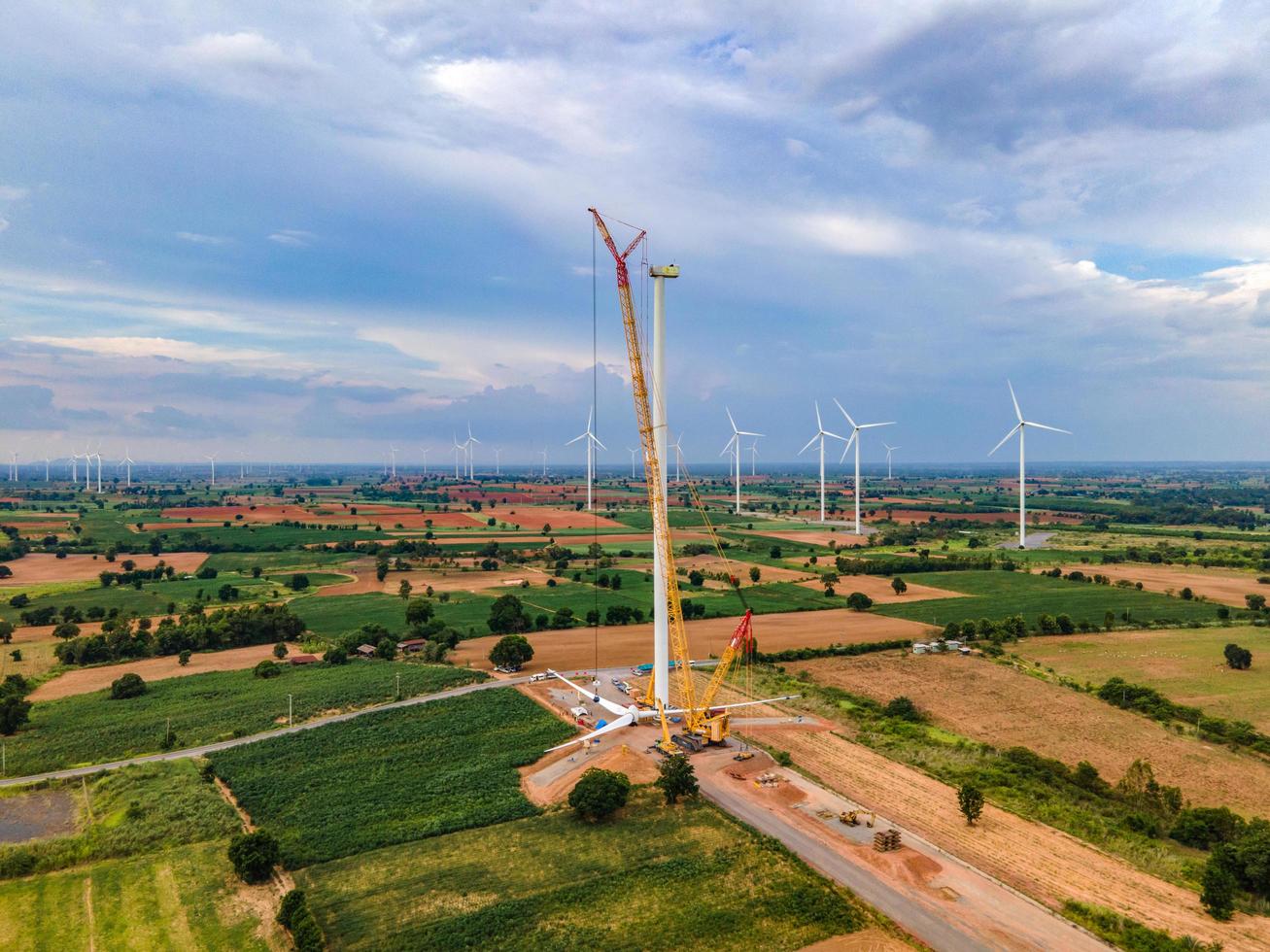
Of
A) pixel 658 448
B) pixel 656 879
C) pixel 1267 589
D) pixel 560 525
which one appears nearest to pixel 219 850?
pixel 656 879

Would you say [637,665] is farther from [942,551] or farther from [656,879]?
[942,551]

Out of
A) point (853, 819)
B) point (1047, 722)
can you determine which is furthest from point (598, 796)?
point (1047, 722)

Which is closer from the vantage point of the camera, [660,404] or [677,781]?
[677,781]

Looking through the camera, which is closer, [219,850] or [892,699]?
[219,850]

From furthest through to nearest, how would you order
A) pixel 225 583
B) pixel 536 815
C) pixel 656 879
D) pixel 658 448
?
pixel 225 583 < pixel 658 448 < pixel 536 815 < pixel 656 879

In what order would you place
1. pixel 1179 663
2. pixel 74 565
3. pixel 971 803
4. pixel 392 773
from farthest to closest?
pixel 74 565, pixel 1179 663, pixel 392 773, pixel 971 803

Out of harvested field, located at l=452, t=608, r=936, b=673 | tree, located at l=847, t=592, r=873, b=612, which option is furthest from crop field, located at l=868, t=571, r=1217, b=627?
harvested field, located at l=452, t=608, r=936, b=673

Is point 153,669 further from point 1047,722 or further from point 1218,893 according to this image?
point 1218,893
